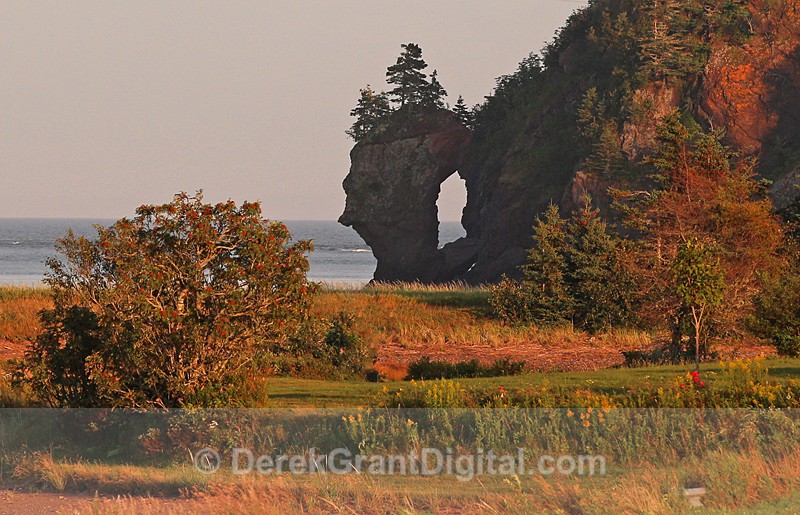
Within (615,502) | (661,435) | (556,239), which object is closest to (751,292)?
(556,239)

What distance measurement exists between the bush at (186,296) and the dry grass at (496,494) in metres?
3.90

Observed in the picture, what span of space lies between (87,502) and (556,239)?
31.9m

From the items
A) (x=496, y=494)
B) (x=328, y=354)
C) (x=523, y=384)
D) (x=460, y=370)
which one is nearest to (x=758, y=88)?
(x=460, y=370)

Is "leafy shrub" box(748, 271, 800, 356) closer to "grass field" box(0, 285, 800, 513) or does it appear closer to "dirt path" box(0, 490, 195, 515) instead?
"grass field" box(0, 285, 800, 513)

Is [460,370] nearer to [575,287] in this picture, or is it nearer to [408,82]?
[575,287]

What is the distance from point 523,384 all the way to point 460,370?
7624 mm

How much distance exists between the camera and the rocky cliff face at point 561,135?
67.6 metres

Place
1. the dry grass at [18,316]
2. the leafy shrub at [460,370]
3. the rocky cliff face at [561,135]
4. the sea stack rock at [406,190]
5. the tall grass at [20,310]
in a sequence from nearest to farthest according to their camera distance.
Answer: the leafy shrub at [460,370]
the dry grass at [18,316]
the tall grass at [20,310]
the rocky cliff face at [561,135]
the sea stack rock at [406,190]

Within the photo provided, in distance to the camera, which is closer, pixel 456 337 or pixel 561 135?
pixel 456 337

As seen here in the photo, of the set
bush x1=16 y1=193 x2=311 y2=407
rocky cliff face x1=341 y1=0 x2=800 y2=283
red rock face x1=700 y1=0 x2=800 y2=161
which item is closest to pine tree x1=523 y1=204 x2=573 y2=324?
rocky cliff face x1=341 y1=0 x2=800 y2=283

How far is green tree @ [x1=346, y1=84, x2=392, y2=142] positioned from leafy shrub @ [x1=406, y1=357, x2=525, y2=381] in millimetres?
59401

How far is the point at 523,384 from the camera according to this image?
1956 centimetres

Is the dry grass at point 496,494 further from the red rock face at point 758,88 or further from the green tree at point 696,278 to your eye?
the red rock face at point 758,88

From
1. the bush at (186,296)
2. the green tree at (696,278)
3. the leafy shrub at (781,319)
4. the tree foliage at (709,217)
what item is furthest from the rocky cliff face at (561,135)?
the bush at (186,296)
